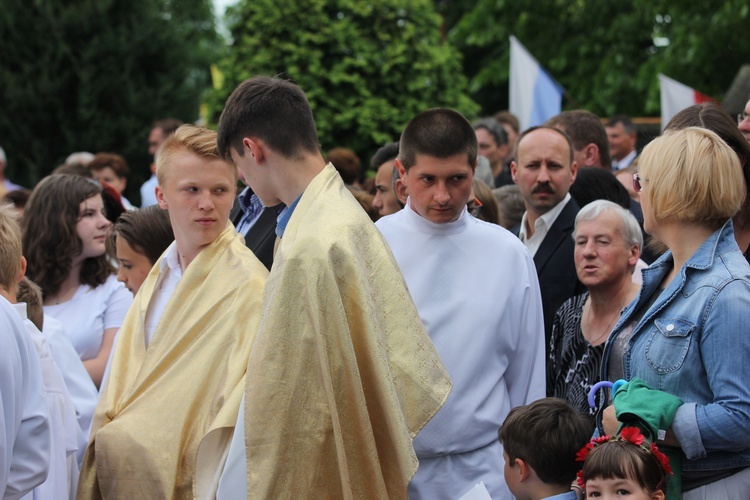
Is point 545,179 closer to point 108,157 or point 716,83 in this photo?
point 108,157

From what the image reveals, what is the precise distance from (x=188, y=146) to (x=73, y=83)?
461 inches

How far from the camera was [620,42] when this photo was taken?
1736 cm

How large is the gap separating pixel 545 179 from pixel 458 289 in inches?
72.1

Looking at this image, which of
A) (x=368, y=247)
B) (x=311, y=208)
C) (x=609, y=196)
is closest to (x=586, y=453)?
(x=368, y=247)

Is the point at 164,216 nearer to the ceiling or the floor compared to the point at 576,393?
nearer to the ceiling

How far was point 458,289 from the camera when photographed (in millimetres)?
4152

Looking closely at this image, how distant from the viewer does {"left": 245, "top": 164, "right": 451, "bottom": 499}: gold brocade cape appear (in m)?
3.09

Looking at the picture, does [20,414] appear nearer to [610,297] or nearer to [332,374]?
[332,374]

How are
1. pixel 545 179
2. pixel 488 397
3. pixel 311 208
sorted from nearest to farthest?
pixel 311 208 < pixel 488 397 < pixel 545 179

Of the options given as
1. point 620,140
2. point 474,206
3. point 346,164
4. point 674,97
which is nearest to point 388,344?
point 474,206

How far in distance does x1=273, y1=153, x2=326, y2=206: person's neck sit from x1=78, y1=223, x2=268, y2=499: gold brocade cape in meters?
0.57

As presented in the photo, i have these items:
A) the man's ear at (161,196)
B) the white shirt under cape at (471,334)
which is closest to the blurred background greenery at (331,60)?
the man's ear at (161,196)

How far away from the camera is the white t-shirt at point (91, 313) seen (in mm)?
5723

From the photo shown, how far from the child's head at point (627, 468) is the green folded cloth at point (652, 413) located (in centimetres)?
4
